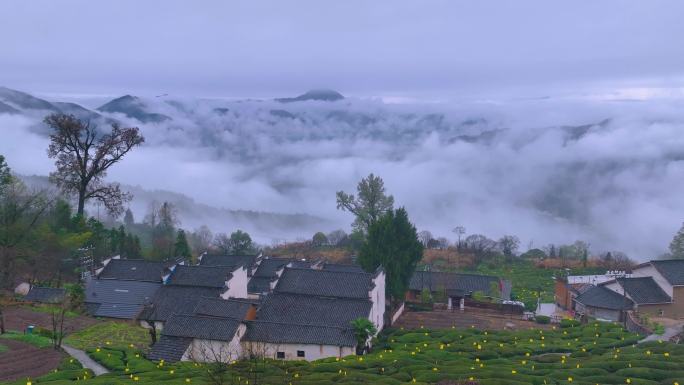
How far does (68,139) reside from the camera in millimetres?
54094

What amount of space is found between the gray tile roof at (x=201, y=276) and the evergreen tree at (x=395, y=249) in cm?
1119

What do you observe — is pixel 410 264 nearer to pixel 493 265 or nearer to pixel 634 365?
pixel 634 365

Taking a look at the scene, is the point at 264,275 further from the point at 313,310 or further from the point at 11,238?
the point at 11,238

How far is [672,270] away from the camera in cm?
5103

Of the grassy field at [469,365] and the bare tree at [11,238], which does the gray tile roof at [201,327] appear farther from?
the bare tree at [11,238]

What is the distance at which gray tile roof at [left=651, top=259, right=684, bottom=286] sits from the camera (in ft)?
163

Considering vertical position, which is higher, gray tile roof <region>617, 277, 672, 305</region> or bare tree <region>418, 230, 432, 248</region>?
bare tree <region>418, 230, 432, 248</region>

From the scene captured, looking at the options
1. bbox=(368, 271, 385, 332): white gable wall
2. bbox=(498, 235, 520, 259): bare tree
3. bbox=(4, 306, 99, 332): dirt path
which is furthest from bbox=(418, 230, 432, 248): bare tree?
bbox=(4, 306, 99, 332): dirt path

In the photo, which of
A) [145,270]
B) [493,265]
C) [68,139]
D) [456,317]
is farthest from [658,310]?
[68,139]

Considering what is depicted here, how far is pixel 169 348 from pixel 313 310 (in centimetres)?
997

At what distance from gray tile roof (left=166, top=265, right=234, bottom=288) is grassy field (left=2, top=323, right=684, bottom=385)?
10.3 m

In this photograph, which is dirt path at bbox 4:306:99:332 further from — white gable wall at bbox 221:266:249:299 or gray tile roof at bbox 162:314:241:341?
white gable wall at bbox 221:266:249:299

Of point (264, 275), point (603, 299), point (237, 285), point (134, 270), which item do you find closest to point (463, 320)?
→ point (603, 299)

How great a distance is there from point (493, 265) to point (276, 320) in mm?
37783
